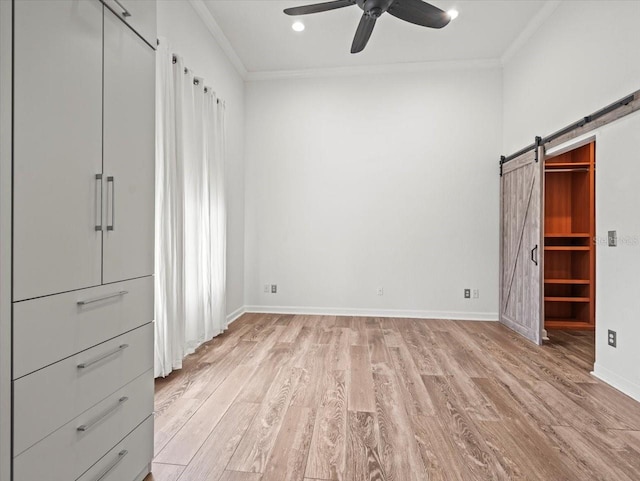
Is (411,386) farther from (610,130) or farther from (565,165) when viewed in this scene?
(565,165)

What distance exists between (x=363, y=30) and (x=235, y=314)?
3.57 metres

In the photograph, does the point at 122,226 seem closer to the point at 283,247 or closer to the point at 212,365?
the point at 212,365

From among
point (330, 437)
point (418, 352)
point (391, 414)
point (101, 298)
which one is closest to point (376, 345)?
point (418, 352)

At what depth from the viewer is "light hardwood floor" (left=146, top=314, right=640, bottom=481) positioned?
166 cm

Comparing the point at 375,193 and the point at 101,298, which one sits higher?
the point at 375,193

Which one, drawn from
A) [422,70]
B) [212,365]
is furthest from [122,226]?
[422,70]

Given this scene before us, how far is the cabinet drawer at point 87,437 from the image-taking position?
40.9 inches

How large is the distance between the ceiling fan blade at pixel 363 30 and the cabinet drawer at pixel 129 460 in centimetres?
303

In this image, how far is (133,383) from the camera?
149 centimetres

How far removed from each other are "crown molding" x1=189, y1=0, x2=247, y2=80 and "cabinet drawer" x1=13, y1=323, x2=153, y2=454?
11.0ft

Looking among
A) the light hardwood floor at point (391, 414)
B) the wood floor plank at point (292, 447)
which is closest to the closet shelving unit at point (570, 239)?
the light hardwood floor at point (391, 414)

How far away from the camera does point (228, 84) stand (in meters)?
4.49

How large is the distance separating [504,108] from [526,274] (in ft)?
7.45

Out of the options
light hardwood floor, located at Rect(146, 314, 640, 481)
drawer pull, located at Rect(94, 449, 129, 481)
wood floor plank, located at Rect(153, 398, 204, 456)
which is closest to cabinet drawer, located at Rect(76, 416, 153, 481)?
drawer pull, located at Rect(94, 449, 129, 481)
